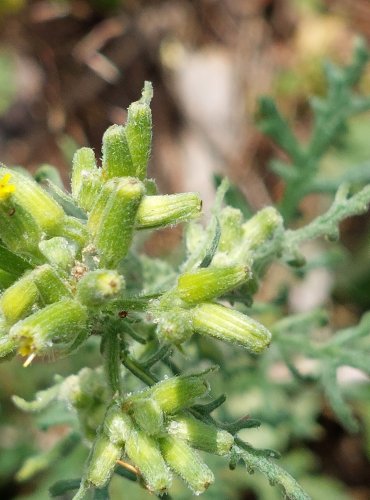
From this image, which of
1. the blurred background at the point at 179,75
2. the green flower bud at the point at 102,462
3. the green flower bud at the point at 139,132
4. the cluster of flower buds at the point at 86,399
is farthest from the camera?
the blurred background at the point at 179,75

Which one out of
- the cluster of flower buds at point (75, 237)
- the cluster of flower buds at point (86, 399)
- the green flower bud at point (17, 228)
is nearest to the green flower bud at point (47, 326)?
the cluster of flower buds at point (75, 237)

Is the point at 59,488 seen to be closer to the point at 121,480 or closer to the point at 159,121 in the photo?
the point at 121,480

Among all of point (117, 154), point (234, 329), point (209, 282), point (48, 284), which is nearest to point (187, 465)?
point (234, 329)

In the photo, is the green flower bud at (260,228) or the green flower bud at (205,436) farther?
the green flower bud at (260,228)

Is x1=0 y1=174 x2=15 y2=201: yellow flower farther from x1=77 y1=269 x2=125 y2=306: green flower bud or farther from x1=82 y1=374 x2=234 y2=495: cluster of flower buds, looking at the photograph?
x1=82 y1=374 x2=234 y2=495: cluster of flower buds

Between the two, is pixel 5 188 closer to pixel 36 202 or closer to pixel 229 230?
pixel 36 202

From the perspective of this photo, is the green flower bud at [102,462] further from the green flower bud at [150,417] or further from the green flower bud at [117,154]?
the green flower bud at [117,154]

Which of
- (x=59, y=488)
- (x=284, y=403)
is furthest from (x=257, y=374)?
(x=59, y=488)
